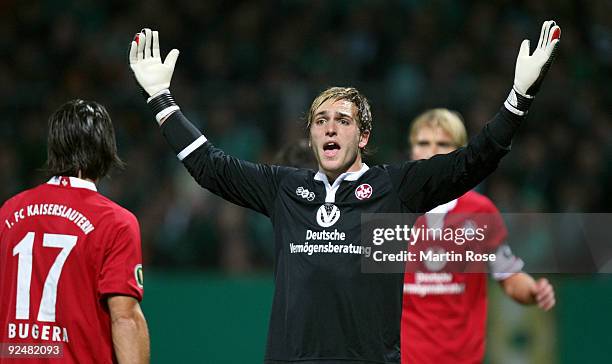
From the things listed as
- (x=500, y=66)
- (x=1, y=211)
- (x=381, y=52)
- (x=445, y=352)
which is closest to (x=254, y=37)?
(x=381, y=52)

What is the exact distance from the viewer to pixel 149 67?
4496 mm

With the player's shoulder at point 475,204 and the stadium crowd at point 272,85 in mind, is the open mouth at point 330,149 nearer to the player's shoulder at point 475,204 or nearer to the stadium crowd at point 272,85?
the player's shoulder at point 475,204

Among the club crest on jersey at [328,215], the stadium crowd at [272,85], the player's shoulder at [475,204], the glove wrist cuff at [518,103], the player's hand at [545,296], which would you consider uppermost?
the stadium crowd at [272,85]

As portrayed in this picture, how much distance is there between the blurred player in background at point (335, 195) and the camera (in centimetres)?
402

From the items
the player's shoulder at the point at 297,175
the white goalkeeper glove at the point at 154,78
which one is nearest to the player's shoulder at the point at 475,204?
the player's shoulder at the point at 297,175

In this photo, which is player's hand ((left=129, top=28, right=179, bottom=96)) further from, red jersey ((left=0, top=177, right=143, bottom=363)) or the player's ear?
the player's ear

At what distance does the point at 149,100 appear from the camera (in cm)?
450

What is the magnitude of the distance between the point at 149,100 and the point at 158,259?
3948 millimetres

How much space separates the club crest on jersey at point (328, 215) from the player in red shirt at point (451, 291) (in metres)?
1.36

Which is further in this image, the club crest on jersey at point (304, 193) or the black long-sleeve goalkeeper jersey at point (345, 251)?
the club crest on jersey at point (304, 193)

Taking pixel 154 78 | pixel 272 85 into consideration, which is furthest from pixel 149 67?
pixel 272 85

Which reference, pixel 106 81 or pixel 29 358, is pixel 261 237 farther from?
pixel 29 358

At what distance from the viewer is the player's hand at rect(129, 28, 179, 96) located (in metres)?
4.48

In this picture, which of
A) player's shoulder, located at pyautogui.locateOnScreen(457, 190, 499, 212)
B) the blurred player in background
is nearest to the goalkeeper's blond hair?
player's shoulder, located at pyautogui.locateOnScreen(457, 190, 499, 212)
